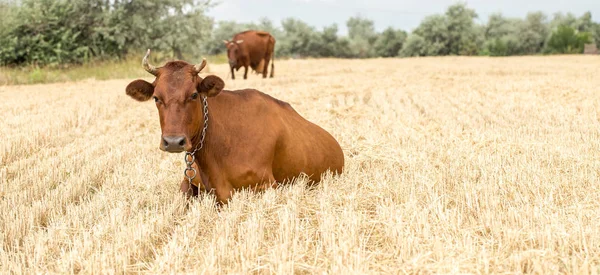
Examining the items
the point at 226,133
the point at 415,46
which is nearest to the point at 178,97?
the point at 226,133

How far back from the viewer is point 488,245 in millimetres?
3500

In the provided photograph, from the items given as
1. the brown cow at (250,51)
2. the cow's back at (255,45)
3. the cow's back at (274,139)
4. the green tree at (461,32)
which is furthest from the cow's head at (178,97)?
the green tree at (461,32)

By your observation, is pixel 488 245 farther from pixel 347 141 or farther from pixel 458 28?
pixel 458 28

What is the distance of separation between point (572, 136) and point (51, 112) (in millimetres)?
9865

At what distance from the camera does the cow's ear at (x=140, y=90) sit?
4.71 metres

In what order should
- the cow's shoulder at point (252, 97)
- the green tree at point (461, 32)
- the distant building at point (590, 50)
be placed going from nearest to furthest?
the cow's shoulder at point (252, 97), the distant building at point (590, 50), the green tree at point (461, 32)

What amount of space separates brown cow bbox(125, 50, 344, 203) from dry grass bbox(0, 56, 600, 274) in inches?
10.8

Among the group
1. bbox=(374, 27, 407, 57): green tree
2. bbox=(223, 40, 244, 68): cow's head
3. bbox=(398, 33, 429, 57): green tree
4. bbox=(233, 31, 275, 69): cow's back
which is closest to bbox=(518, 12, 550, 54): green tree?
bbox=(398, 33, 429, 57): green tree

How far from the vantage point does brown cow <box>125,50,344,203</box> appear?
14.9ft

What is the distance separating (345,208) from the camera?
4273mm

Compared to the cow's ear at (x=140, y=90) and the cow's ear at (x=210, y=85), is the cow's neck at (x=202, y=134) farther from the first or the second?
the cow's ear at (x=140, y=90)

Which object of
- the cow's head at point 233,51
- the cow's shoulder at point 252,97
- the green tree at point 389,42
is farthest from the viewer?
the green tree at point 389,42

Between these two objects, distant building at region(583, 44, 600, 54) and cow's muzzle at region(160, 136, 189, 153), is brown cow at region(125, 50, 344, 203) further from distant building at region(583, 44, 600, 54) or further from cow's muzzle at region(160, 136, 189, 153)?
distant building at region(583, 44, 600, 54)

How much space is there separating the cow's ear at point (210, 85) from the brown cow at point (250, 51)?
17235 mm
